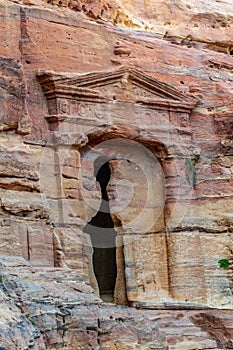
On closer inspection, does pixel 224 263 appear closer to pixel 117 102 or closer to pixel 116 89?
pixel 117 102

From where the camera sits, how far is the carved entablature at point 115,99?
20.1 m

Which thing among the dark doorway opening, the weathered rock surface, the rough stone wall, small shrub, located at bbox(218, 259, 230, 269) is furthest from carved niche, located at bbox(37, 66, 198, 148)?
the weathered rock surface

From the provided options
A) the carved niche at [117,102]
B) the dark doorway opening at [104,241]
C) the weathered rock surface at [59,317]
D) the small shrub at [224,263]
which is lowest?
the weathered rock surface at [59,317]

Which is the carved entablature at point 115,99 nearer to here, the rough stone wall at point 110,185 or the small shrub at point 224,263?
the rough stone wall at point 110,185

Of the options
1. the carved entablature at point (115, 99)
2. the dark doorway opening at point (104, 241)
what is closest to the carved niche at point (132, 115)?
the carved entablature at point (115, 99)

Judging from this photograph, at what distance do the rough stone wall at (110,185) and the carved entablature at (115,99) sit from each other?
23 centimetres

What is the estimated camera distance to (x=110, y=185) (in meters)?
21.3

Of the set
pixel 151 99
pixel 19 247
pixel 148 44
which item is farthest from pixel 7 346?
pixel 148 44

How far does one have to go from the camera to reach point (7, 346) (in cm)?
1292

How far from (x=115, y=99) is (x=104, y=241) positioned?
170 inches

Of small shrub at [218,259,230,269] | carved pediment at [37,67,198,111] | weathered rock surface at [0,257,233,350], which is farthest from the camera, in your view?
small shrub at [218,259,230,269]

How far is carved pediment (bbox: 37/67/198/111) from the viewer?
65.8 feet

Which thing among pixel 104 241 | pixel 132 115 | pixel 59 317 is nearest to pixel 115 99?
pixel 132 115

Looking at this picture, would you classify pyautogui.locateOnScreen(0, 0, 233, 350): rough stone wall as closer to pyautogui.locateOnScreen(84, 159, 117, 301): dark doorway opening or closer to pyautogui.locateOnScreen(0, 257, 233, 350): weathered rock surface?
pyautogui.locateOnScreen(0, 257, 233, 350): weathered rock surface
